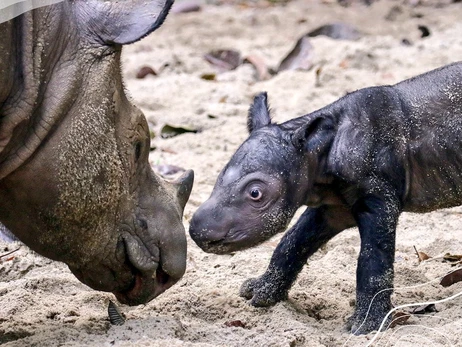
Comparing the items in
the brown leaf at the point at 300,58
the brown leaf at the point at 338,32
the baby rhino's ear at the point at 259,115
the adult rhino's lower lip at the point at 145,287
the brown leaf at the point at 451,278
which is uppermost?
the baby rhino's ear at the point at 259,115

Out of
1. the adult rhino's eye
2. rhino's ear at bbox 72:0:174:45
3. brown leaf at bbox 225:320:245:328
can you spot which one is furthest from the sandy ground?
rhino's ear at bbox 72:0:174:45

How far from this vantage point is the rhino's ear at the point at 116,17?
142 inches

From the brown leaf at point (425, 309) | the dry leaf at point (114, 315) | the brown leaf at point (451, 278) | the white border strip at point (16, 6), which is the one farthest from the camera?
the brown leaf at point (451, 278)

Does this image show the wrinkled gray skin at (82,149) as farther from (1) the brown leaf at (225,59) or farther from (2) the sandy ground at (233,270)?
(1) the brown leaf at (225,59)

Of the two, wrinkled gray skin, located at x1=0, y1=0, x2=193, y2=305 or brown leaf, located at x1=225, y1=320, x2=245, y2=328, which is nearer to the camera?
wrinkled gray skin, located at x1=0, y1=0, x2=193, y2=305

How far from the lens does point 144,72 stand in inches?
344

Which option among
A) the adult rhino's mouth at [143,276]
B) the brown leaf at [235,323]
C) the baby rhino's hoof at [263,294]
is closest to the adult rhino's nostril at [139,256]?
the adult rhino's mouth at [143,276]

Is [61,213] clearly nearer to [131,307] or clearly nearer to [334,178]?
[131,307]

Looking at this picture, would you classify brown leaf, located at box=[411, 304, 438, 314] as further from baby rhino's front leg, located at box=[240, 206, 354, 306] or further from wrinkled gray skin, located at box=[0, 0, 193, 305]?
wrinkled gray skin, located at box=[0, 0, 193, 305]

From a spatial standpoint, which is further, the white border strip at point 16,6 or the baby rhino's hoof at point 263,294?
the baby rhino's hoof at point 263,294

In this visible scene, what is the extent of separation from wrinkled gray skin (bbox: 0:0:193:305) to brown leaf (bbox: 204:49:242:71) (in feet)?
16.5

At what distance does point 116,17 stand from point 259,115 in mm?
964

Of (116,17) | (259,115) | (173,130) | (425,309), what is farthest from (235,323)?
(173,130)

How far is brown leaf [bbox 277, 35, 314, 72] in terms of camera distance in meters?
8.64
